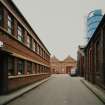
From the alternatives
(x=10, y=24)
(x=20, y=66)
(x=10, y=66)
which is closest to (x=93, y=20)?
(x=20, y=66)

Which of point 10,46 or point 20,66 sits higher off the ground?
point 10,46

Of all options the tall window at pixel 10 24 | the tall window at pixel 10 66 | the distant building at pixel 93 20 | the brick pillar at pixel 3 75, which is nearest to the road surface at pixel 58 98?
the brick pillar at pixel 3 75

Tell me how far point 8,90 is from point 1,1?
18.9 ft

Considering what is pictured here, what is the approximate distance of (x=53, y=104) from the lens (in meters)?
13.4

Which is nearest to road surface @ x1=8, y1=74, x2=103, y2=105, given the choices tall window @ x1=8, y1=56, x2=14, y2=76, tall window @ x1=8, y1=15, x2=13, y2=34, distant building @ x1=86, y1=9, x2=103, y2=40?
tall window @ x1=8, y1=56, x2=14, y2=76

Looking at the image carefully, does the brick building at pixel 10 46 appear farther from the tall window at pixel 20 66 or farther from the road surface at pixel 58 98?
the road surface at pixel 58 98

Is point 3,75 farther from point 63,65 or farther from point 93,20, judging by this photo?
point 63,65

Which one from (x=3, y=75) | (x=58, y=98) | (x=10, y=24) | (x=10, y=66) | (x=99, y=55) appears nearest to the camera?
(x=58, y=98)

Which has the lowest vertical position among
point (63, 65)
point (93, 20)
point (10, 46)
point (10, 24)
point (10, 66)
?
point (10, 66)

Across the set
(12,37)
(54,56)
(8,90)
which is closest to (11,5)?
(12,37)

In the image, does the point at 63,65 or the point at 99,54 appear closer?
the point at 99,54

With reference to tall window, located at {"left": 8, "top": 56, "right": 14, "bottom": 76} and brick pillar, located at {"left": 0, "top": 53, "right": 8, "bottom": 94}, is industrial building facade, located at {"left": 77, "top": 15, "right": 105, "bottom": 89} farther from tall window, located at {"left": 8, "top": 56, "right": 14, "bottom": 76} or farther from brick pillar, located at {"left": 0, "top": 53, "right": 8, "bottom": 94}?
brick pillar, located at {"left": 0, "top": 53, "right": 8, "bottom": 94}

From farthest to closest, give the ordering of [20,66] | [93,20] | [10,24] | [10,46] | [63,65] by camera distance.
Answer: [63,65] < [93,20] < [20,66] < [10,24] < [10,46]

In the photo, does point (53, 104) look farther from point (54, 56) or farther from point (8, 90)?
point (54, 56)
